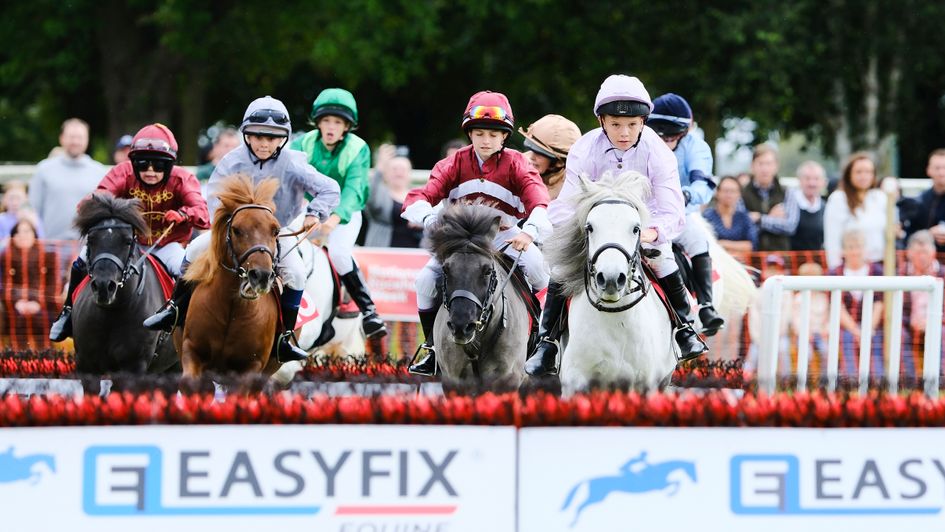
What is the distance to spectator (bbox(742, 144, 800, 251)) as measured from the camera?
535 inches

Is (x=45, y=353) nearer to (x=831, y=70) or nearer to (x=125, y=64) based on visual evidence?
(x=125, y=64)

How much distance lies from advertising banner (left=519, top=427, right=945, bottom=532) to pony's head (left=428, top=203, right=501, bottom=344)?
6.86 ft

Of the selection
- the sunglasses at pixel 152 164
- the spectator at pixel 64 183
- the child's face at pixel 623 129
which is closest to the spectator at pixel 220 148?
the spectator at pixel 64 183

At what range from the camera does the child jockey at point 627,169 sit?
772cm

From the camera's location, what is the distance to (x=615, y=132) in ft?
25.7

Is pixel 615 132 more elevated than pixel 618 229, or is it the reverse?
pixel 615 132

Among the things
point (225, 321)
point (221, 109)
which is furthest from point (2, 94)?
point (225, 321)

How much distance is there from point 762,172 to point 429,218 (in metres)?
6.30

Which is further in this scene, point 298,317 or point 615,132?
point 298,317

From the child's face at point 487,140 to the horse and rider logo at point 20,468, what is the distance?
3.64 m

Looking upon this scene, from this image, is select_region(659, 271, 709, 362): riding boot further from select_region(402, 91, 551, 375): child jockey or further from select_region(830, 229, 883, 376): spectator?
select_region(830, 229, 883, 376): spectator

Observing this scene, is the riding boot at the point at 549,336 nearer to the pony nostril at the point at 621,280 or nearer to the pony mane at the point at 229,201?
the pony nostril at the point at 621,280

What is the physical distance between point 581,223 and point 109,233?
10.4 ft

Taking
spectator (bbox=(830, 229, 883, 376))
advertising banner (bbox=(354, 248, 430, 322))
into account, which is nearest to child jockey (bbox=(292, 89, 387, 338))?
advertising banner (bbox=(354, 248, 430, 322))
